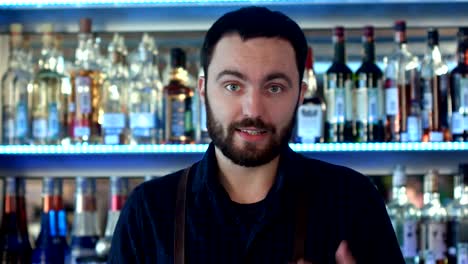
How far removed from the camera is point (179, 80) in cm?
225

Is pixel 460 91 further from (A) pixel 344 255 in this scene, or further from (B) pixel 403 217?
(A) pixel 344 255

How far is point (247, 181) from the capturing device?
1.42m

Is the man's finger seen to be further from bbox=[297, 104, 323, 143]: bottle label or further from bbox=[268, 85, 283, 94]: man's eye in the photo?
bbox=[297, 104, 323, 143]: bottle label

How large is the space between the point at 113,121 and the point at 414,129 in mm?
756

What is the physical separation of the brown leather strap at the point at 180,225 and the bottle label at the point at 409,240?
0.90 meters

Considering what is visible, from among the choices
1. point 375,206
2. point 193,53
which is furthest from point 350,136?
point 375,206

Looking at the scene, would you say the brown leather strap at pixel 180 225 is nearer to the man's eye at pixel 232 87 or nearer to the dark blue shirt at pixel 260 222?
the dark blue shirt at pixel 260 222

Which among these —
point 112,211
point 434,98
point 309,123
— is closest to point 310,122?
point 309,123

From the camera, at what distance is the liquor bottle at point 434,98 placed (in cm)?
215

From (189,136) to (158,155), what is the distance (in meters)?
0.27

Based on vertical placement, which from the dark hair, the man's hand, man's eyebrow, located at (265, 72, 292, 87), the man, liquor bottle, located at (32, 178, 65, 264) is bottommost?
liquor bottle, located at (32, 178, 65, 264)

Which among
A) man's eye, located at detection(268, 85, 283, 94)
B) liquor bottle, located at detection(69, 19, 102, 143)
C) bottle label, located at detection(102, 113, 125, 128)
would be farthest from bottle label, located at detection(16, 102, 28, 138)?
man's eye, located at detection(268, 85, 283, 94)

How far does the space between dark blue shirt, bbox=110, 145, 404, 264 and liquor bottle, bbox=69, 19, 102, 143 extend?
0.77 meters

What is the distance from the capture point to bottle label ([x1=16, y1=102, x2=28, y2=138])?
2.22 metres
